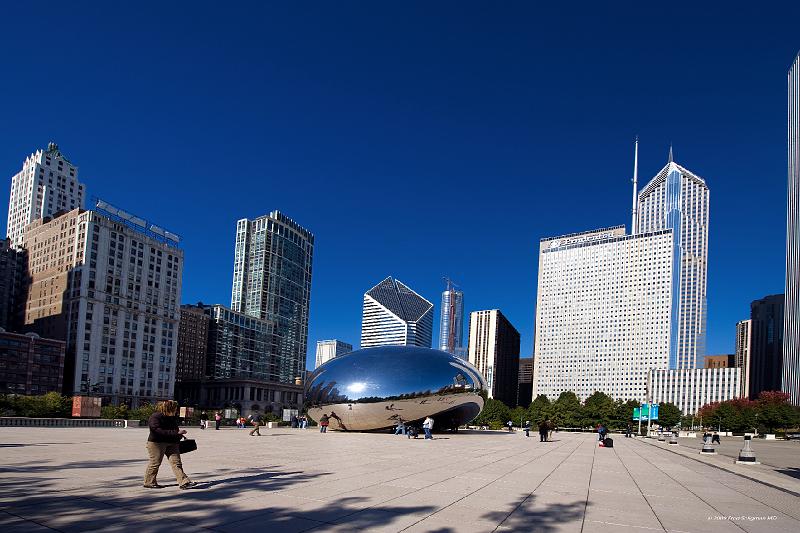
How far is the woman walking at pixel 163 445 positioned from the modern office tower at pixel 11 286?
166815 mm

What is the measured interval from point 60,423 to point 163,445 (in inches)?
1424

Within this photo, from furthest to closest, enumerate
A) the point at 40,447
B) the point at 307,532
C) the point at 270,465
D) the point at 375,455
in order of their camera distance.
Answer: the point at 375,455 → the point at 40,447 → the point at 270,465 → the point at 307,532

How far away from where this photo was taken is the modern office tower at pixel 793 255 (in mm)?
153000

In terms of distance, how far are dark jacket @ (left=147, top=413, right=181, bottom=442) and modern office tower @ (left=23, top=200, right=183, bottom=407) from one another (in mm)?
135807

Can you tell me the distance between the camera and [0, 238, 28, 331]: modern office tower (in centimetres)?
15538

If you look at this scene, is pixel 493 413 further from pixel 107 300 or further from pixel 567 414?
pixel 107 300

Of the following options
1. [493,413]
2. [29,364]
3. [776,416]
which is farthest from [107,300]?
[776,416]

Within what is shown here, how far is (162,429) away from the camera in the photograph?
11.9m

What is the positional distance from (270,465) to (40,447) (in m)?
8.83

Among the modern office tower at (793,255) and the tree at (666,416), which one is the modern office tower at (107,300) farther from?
the modern office tower at (793,255)

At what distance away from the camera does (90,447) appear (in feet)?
71.3

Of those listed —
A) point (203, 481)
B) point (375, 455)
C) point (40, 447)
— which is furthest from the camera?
point (375, 455)

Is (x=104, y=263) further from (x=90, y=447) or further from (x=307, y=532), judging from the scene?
(x=307, y=532)

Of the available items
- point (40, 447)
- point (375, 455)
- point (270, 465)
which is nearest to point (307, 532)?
point (270, 465)
